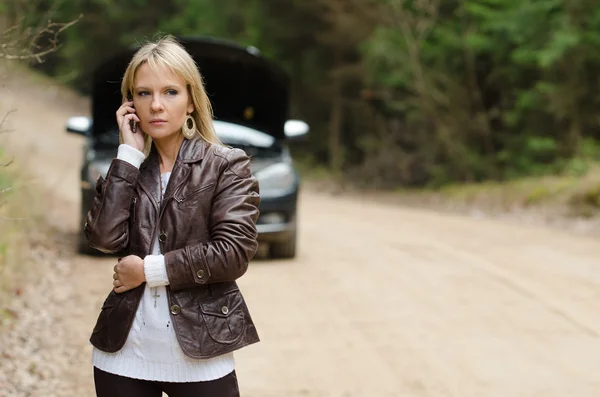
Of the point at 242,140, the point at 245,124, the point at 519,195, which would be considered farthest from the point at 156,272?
the point at 519,195

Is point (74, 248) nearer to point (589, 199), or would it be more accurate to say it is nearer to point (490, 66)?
point (589, 199)

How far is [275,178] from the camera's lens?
10211 millimetres

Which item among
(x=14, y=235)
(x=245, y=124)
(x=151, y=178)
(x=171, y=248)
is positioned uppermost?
(x=245, y=124)

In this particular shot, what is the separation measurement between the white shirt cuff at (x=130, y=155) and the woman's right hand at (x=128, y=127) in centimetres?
2

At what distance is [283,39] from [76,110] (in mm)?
13833

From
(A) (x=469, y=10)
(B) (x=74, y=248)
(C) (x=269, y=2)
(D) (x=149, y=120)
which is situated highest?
(C) (x=269, y=2)

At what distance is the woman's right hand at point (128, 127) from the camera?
10.0 ft

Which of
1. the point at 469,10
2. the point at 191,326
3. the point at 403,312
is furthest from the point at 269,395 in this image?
the point at 469,10

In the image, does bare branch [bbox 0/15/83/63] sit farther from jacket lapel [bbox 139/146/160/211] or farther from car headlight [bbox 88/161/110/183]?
car headlight [bbox 88/161/110/183]

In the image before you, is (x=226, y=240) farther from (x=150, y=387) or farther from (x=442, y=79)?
(x=442, y=79)

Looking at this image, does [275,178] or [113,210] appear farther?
[275,178]

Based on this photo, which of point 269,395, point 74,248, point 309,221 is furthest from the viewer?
point 309,221

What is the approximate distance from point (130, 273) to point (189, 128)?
1.79ft

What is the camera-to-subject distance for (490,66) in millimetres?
23547
